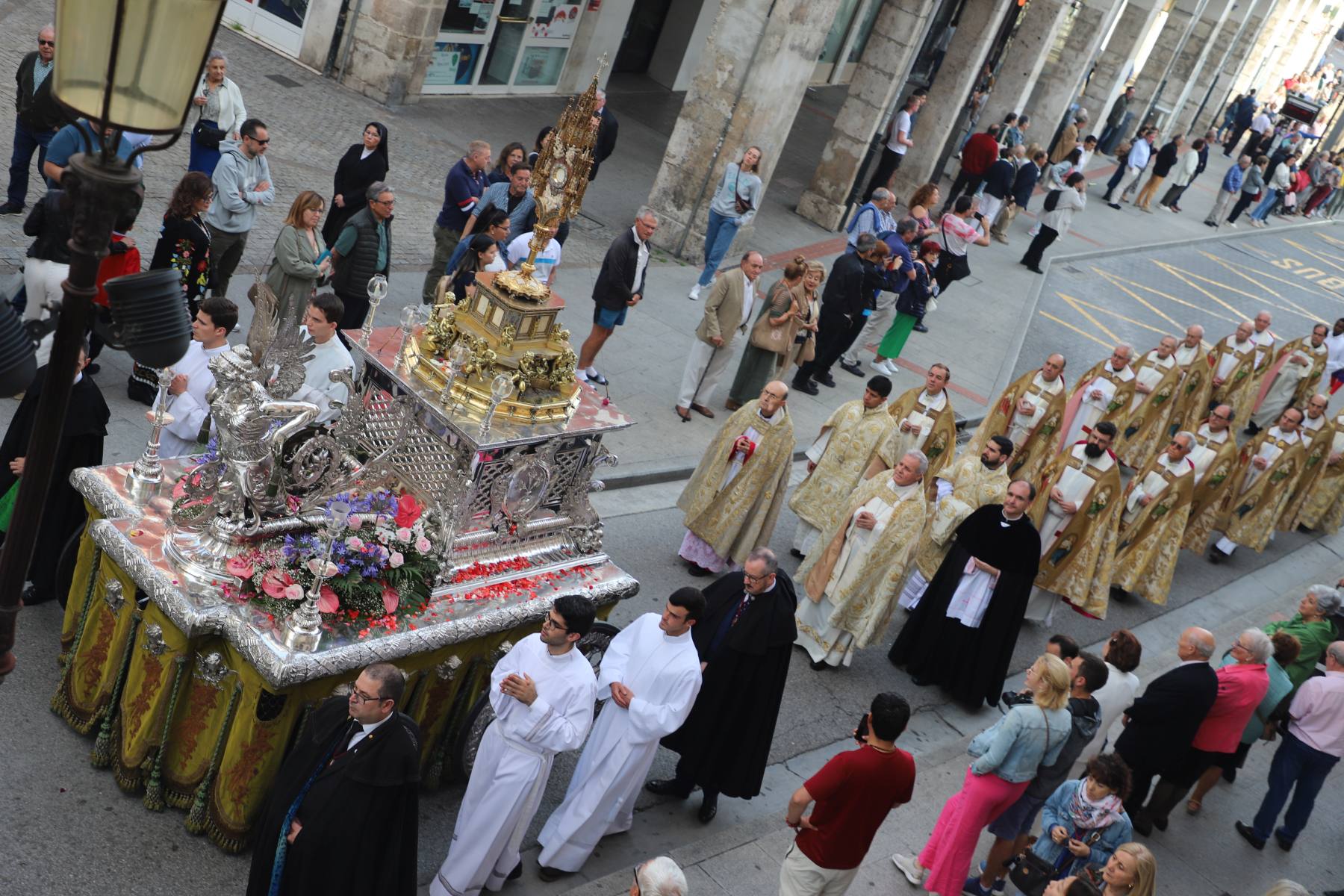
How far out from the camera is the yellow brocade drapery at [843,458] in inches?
421

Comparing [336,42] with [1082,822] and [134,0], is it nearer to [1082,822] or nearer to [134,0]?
[1082,822]

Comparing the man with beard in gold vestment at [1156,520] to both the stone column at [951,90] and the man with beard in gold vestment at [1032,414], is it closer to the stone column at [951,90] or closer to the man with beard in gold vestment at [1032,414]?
the man with beard in gold vestment at [1032,414]

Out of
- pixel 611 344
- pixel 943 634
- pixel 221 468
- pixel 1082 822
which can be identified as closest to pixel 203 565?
pixel 221 468

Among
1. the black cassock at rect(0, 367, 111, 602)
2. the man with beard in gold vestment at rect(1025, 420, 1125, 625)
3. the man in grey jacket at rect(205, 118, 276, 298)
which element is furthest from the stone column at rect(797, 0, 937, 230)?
the black cassock at rect(0, 367, 111, 602)

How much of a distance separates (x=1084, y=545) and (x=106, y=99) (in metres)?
9.83

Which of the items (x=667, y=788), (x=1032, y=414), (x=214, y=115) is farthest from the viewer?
(x=1032, y=414)

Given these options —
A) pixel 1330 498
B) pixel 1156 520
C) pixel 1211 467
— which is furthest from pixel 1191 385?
pixel 1156 520

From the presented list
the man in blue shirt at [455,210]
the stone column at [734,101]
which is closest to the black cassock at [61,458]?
the man in blue shirt at [455,210]

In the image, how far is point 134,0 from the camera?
9.66 ft

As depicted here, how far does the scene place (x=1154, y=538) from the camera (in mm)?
12438

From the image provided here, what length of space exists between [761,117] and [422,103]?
550cm

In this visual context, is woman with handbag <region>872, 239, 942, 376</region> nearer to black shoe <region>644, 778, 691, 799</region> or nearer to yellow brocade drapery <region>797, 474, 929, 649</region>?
yellow brocade drapery <region>797, 474, 929, 649</region>

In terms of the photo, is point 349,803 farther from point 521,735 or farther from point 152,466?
point 152,466

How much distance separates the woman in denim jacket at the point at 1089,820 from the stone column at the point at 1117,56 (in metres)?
29.2
